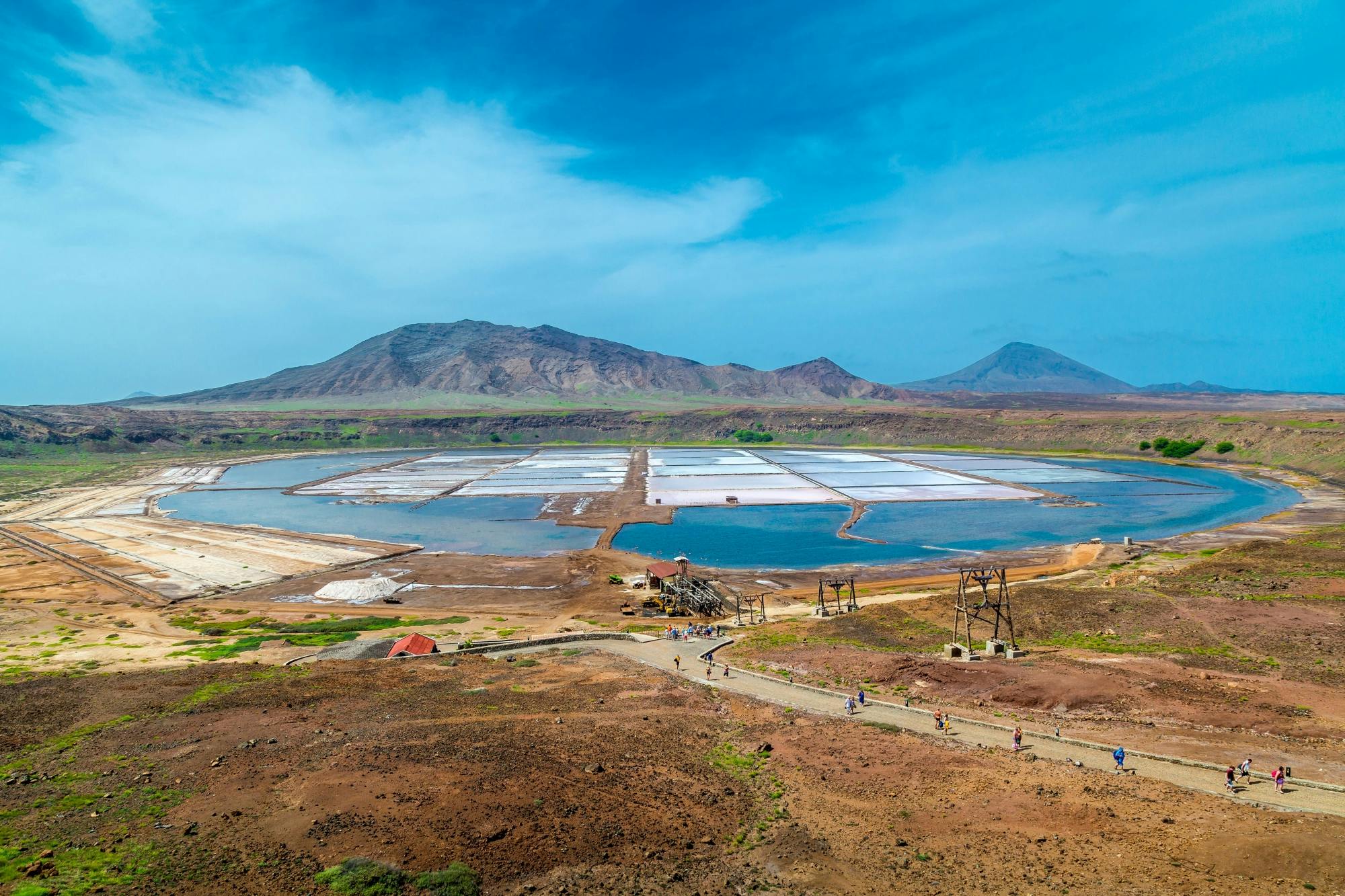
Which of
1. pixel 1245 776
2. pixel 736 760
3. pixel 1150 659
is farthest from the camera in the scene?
pixel 1150 659

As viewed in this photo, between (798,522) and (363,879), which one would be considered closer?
(363,879)

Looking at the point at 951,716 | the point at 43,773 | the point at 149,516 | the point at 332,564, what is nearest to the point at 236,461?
the point at 149,516

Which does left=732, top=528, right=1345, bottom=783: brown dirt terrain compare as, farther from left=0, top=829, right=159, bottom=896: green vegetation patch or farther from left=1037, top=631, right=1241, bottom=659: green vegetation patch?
left=0, top=829, right=159, bottom=896: green vegetation patch

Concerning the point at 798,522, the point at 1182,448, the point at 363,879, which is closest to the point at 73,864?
the point at 363,879

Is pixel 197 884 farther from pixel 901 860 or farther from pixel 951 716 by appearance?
pixel 951 716

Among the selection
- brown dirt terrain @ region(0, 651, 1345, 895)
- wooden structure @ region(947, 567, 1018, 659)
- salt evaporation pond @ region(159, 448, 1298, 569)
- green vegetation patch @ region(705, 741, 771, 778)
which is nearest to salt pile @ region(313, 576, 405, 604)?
salt evaporation pond @ region(159, 448, 1298, 569)

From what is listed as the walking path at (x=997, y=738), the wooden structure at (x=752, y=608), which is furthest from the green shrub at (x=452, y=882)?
the wooden structure at (x=752, y=608)

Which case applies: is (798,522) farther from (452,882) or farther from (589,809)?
(452,882)
